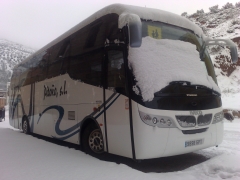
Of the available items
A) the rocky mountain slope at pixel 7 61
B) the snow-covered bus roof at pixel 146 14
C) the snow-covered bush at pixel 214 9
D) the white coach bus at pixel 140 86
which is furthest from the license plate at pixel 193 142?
the snow-covered bush at pixel 214 9

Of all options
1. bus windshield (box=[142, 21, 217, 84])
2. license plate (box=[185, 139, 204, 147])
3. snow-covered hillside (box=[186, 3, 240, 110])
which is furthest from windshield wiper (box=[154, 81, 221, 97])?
snow-covered hillside (box=[186, 3, 240, 110])

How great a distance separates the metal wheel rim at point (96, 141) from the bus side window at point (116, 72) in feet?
4.10

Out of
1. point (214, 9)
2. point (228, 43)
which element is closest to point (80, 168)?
point (228, 43)

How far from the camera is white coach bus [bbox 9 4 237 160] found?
4479 millimetres

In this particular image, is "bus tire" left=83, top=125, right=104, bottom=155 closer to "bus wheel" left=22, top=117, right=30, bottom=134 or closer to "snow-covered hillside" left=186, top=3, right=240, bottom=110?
"bus wheel" left=22, top=117, right=30, bottom=134

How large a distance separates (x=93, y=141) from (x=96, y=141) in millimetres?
100

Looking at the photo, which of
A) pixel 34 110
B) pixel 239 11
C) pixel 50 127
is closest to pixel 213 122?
pixel 50 127

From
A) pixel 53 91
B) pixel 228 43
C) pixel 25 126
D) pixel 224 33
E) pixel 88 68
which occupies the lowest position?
pixel 25 126

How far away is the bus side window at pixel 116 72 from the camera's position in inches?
190

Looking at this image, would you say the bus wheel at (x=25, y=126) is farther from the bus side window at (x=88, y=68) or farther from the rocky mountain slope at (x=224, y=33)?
the rocky mountain slope at (x=224, y=33)

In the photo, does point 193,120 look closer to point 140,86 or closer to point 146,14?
point 140,86

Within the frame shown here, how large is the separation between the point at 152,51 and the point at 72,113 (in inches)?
118

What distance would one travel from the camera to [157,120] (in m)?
4.46

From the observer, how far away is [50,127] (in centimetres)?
823
